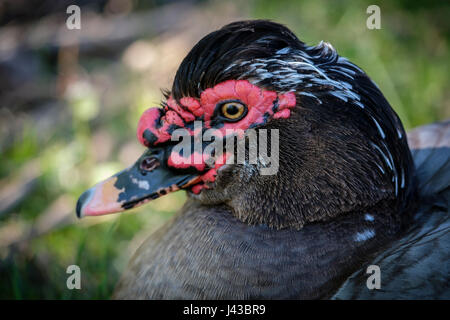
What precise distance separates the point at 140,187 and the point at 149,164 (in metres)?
0.13

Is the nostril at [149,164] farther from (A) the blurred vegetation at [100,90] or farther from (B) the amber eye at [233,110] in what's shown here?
(A) the blurred vegetation at [100,90]

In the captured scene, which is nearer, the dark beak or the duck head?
the duck head

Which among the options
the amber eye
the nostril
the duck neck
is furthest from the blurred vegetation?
the amber eye

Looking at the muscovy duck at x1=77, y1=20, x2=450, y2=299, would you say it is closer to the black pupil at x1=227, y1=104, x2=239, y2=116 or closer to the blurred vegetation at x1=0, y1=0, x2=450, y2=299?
the black pupil at x1=227, y1=104, x2=239, y2=116

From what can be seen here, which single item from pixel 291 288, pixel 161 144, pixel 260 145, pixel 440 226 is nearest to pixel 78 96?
pixel 161 144

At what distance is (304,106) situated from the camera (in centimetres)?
225

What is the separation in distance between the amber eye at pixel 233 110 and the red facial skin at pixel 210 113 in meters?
0.02

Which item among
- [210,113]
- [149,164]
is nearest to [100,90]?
[149,164]

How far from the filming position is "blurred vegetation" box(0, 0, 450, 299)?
385 cm

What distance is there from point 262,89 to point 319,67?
0.30 meters

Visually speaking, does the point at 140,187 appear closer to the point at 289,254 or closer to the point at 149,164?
the point at 149,164

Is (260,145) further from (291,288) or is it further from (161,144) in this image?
(291,288)

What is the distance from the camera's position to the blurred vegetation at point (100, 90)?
3.85 metres

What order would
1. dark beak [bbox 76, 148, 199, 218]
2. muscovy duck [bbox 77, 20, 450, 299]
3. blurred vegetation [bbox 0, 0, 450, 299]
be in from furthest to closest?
blurred vegetation [bbox 0, 0, 450, 299] < dark beak [bbox 76, 148, 199, 218] < muscovy duck [bbox 77, 20, 450, 299]
